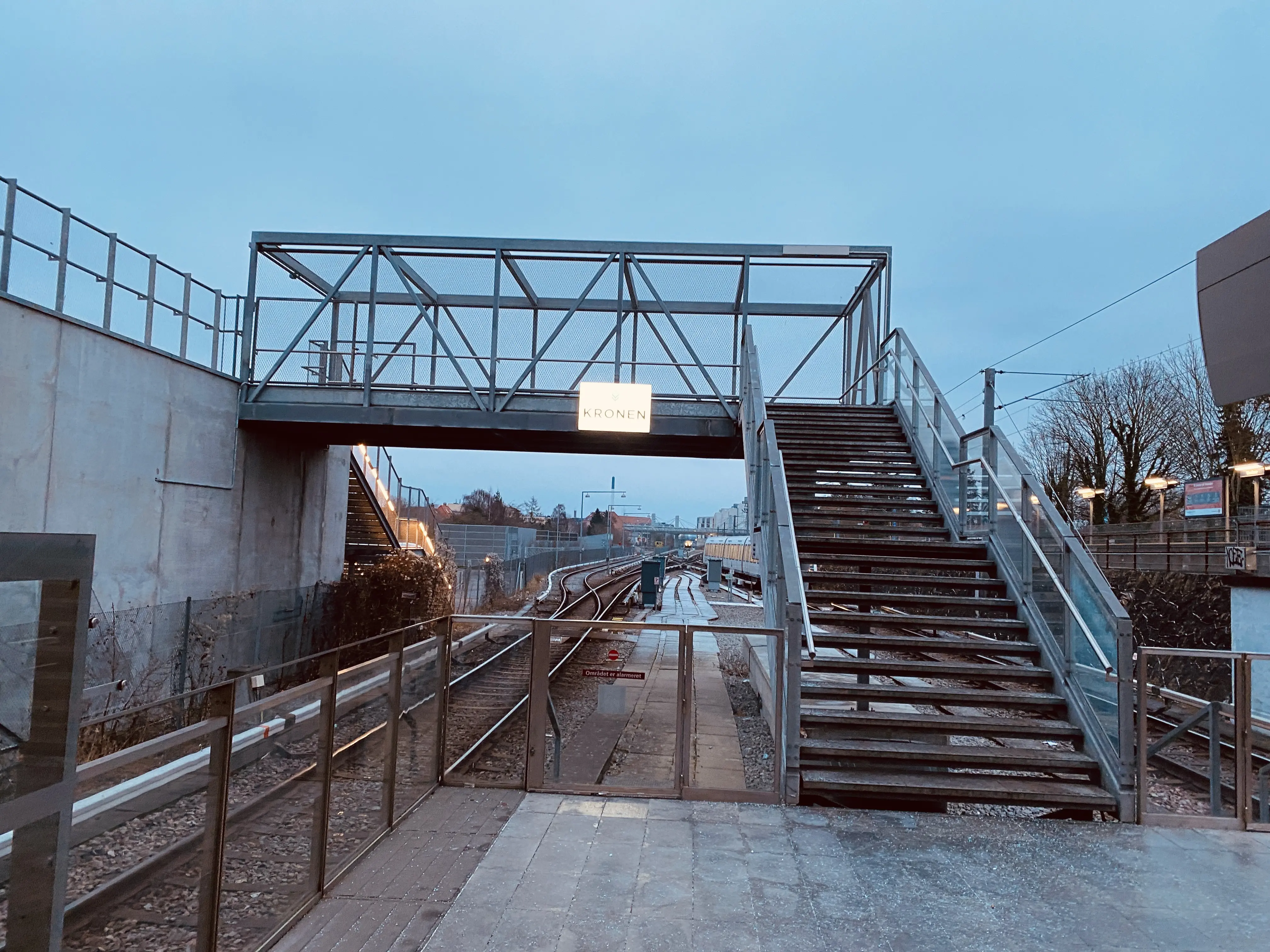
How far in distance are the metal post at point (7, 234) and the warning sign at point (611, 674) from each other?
27.9ft

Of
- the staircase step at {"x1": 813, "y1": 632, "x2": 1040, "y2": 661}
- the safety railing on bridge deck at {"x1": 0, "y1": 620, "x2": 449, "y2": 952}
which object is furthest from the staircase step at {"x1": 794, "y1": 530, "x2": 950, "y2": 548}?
the safety railing on bridge deck at {"x1": 0, "y1": 620, "x2": 449, "y2": 952}

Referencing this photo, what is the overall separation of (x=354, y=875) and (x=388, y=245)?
A: 12989 millimetres

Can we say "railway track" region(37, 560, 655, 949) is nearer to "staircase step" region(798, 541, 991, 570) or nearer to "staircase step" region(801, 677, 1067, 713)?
"staircase step" region(801, 677, 1067, 713)

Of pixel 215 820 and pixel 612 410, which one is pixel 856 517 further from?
pixel 215 820

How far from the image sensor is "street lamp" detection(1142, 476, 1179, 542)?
30625 mm

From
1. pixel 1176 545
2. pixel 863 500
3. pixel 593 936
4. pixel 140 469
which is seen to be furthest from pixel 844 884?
pixel 1176 545

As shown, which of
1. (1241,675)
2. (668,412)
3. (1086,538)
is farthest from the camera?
(1086,538)

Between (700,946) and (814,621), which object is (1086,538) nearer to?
(814,621)

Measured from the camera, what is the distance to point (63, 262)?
1118 centimetres

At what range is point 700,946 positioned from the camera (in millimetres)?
4562

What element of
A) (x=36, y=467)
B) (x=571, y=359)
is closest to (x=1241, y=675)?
(x=571, y=359)

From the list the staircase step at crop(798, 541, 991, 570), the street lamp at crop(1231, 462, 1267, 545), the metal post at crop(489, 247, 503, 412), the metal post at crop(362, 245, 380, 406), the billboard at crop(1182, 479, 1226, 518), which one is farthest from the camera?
the billboard at crop(1182, 479, 1226, 518)

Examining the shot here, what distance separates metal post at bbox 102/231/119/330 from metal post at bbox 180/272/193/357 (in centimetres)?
167

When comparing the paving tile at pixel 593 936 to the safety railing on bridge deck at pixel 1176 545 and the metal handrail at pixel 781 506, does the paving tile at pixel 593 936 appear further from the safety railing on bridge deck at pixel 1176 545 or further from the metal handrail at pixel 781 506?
the safety railing on bridge deck at pixel 1176 545
